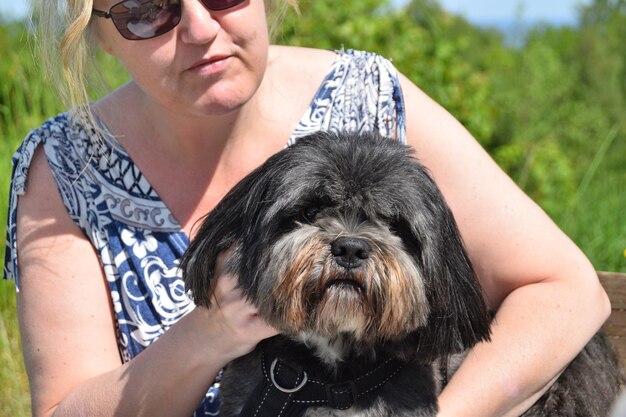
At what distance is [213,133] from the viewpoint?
3.01 m

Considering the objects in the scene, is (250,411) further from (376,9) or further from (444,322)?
(376,9)

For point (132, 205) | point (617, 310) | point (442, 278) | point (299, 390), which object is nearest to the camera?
point (442, 278)

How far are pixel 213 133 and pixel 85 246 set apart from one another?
0.55 metres

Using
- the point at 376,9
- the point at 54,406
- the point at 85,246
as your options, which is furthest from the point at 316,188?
the point at 376,9

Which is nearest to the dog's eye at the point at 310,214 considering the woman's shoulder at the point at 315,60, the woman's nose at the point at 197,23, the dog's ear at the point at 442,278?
the dog's ear at the point at 442,278

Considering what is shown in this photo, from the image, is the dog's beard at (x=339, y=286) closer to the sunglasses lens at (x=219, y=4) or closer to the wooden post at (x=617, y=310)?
the sunglasses lens at (x=219, y=4)

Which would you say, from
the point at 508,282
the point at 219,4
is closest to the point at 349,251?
the point at 508,282

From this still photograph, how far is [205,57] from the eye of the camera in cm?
267

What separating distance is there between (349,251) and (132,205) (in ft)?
3.15

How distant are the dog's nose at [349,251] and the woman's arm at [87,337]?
0.31m

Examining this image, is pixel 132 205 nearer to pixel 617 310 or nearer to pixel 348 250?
pixel 348 250

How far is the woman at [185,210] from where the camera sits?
2.62 m

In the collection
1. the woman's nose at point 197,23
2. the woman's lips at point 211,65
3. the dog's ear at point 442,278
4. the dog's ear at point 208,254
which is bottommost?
the dog's ear at point 442,278

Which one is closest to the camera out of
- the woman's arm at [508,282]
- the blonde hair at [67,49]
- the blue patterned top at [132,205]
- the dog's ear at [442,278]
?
the dog's ear at [442,278]
